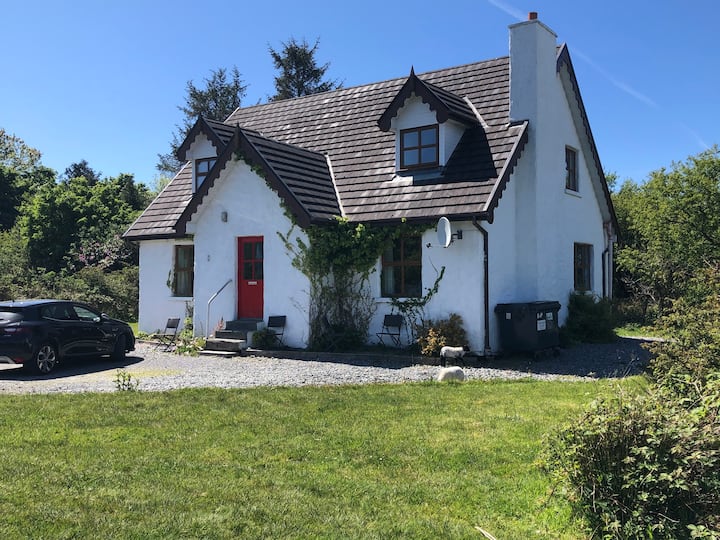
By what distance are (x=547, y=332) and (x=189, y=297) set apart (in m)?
10.6

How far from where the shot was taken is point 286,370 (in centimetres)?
1295

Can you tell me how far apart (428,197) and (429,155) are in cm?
172

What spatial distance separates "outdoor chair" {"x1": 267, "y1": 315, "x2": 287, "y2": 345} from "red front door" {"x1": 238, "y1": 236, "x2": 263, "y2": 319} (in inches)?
26.6

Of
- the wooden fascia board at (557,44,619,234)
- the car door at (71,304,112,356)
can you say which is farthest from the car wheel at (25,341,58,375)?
the wooden fascia board at (557,44,619,234)

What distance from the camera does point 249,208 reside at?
16.6m

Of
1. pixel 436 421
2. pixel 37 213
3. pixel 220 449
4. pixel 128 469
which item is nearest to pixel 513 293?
pixel 436 421

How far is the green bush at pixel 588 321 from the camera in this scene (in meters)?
17.8

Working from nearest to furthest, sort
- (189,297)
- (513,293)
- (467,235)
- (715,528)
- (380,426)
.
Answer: (715,528), (380,426), (467,235), (513,293), (189,297)

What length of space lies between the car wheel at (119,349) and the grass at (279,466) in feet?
17.5

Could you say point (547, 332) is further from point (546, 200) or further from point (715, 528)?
point (715, 528)

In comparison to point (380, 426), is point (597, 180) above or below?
above

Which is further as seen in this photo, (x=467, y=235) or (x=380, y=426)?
(x=467, y=235)

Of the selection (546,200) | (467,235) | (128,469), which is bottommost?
(128,469)

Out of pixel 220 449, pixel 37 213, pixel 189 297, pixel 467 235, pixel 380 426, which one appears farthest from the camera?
pixel 37 213
